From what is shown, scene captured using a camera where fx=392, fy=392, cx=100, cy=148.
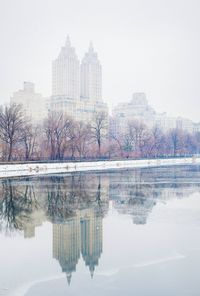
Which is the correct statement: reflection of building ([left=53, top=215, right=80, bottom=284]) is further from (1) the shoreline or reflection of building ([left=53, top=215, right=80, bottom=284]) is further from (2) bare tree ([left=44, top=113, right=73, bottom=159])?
(2) bare tree ([left=44, top=113, right=73, bottom=159])

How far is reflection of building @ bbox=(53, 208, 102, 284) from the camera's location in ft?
29.8

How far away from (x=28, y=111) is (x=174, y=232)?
6312 inches

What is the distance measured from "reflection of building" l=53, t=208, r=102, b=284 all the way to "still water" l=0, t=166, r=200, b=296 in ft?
0.07

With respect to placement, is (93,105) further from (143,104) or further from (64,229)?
(64,229)

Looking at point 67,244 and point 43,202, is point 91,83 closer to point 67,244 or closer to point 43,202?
point 43,202

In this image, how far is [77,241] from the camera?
10.6 metres

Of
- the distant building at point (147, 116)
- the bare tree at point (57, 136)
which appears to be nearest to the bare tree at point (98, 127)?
the bare tree at point (57, 136)

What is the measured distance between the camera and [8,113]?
50.7 metres

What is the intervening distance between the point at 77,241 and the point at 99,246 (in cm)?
64

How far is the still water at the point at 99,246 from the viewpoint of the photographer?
24.8 feet

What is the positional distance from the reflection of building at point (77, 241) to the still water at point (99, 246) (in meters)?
0.02

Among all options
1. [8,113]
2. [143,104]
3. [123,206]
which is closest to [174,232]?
[123,206]

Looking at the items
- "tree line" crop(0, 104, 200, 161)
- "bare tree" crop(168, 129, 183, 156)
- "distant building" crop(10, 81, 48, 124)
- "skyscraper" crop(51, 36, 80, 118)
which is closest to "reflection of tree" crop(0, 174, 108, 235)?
"tree line" crop(0, 104, 200, 161)

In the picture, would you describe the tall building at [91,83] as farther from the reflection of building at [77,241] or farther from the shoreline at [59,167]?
the reflection of building at [77,241]
